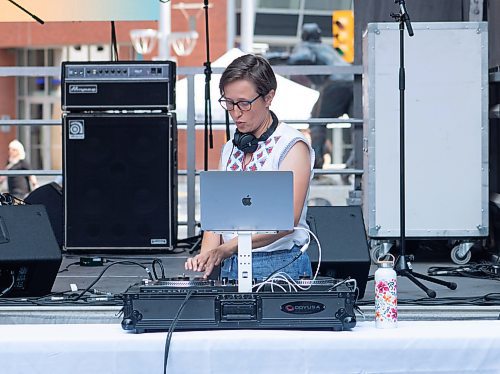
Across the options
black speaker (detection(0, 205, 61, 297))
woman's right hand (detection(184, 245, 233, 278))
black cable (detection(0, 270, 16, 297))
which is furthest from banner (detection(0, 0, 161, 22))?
woman's right hand (detection(184, 245, 233, 278))

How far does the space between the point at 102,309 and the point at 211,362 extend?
49.9 inches

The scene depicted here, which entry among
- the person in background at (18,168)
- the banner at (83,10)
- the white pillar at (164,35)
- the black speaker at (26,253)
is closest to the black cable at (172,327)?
the black speaker at (26,253)

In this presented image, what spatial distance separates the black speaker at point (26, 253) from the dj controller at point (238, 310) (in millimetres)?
1959

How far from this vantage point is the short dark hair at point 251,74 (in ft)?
10.9

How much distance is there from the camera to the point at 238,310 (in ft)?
9.61

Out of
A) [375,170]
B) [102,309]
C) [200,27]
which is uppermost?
[200,27]

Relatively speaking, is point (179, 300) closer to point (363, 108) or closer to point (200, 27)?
point (363, 108)

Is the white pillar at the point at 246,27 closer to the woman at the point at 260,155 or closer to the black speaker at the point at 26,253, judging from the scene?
the black speaker at the point at 26,253

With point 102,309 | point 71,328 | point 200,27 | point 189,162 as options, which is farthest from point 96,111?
point 200,27

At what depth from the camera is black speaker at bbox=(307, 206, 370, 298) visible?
15.5 feet

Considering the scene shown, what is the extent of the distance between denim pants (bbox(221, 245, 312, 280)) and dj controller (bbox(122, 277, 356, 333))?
414mm

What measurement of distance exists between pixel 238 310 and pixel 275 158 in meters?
0.63

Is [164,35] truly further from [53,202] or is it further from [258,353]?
[258,353]

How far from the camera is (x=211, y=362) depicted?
286 centimetres
